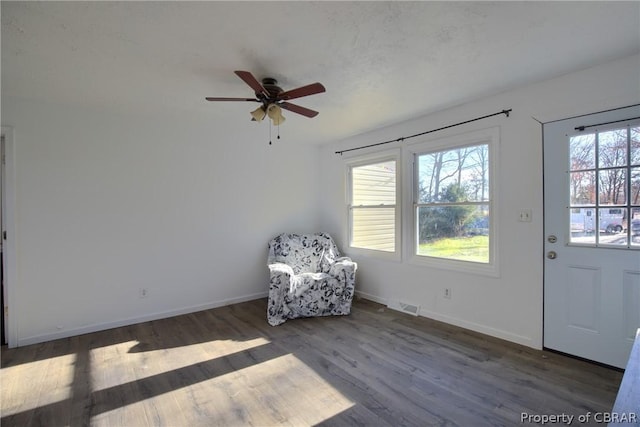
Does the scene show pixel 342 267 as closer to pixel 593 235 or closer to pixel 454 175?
pixel 454 175

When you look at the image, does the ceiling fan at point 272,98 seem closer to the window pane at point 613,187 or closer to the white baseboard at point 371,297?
the window pane at point 613,187

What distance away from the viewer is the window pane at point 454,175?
3121 millimetres

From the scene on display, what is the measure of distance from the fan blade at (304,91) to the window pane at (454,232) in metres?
2.07

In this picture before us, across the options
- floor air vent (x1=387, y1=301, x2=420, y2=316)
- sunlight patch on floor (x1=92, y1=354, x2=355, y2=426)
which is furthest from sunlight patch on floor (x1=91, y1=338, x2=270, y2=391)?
floor air vent (x1=387, y1=301, x2=420, y2=316)

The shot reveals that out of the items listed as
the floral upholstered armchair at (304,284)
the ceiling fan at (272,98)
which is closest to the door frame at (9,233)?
the ceiling fan at (272,98)

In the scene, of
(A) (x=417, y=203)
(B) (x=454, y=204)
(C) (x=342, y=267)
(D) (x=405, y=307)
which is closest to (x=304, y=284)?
(C) (x=342, y=267)

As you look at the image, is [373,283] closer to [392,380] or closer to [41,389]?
[392,380]

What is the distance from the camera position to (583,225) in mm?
2471

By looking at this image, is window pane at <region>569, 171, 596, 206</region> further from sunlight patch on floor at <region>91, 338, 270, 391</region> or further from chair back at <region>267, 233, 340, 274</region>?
sunlight patch on floor at <region>91, 338, 270, 391</region>

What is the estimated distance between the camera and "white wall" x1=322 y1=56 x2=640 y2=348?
2379mm

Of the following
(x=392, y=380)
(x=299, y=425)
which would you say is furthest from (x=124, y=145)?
(x=392, y=380)

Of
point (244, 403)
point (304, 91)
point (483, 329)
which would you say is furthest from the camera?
point (483, 329)

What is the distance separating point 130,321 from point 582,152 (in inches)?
184

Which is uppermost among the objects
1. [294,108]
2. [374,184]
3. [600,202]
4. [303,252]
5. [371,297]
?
[294,108]
